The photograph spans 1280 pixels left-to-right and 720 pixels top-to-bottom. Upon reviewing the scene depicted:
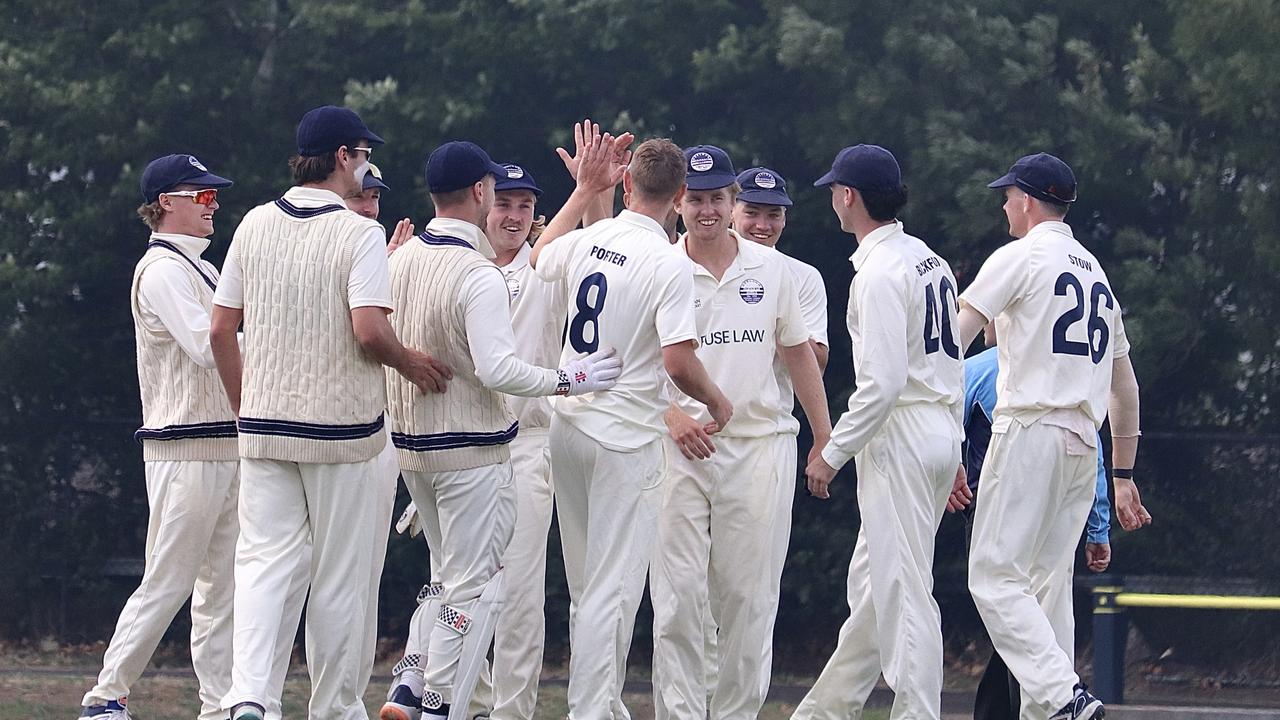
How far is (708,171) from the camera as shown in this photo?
23.8ft

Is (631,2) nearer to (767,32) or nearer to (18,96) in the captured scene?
(767,32)

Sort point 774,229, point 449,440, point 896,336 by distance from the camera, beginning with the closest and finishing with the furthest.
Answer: point 449,440
point 896,336
point 774,229

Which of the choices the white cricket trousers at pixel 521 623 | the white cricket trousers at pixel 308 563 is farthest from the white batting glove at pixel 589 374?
the white cricket trousers at pixel 521 623

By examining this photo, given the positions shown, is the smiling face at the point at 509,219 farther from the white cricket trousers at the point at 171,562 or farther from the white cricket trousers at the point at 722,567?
the white cricket trousers at the point at 171,562

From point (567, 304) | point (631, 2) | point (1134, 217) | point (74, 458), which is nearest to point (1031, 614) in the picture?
point (567, 304)

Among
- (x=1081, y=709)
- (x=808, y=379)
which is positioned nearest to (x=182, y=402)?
(x=808, y=379)

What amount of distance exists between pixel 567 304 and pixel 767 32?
6.07 metres

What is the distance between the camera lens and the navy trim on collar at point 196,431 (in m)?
7.20

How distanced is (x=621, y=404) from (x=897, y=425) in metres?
1.15

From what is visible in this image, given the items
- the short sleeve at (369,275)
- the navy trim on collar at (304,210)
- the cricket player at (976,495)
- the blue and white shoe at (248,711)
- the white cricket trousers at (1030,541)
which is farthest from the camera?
the cricket player at (976,495)

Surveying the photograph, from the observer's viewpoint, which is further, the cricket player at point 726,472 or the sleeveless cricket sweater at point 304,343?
the cricket player at point 726,472

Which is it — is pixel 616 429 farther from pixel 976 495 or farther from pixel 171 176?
pixel 171 176

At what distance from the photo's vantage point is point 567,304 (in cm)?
703

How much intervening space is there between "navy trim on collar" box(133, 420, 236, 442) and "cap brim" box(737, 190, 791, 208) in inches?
99.6
